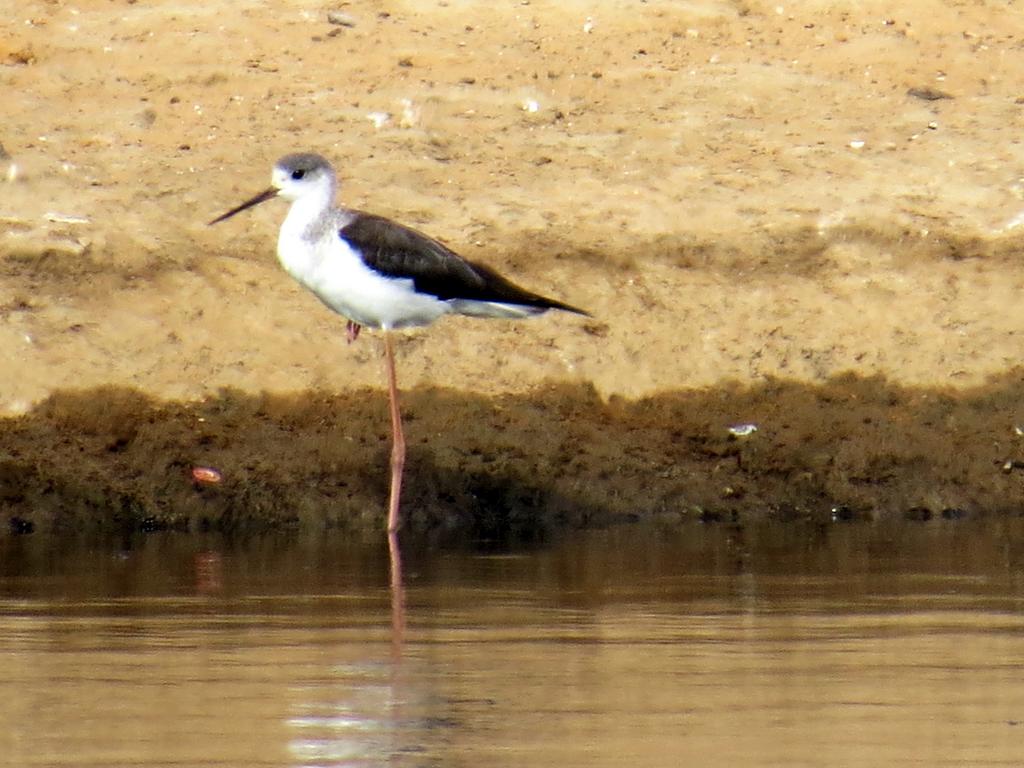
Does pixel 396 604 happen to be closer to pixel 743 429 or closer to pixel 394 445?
pixel 394 445

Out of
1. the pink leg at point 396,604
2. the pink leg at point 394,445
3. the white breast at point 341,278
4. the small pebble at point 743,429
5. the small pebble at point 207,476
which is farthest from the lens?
the small pebble at point 743,429

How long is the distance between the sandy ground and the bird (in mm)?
549

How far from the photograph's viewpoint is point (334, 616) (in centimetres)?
714

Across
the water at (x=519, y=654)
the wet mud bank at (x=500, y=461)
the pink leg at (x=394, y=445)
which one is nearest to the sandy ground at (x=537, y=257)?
the wet mud bank at (x=500, y=461)

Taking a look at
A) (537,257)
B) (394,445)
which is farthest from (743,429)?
(537,257)

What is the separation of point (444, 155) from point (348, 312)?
8.86 ft

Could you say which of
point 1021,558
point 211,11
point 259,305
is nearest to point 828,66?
point 211,11

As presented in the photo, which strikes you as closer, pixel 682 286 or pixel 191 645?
pixel 191 645

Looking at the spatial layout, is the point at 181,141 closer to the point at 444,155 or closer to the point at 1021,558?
the point at 444,155

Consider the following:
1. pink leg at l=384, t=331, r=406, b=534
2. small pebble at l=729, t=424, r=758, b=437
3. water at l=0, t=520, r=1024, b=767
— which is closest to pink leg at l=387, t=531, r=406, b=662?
water at l=0, t=520, r=1024, b=767

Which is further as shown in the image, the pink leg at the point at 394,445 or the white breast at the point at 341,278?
the white breast at the point at 341,278

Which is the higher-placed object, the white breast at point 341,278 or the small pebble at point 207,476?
the white breast at point 341,278

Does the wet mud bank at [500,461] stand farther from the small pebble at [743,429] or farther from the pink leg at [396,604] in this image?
the pink leg at [396,604]

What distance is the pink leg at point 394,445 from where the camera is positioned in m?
9.89
